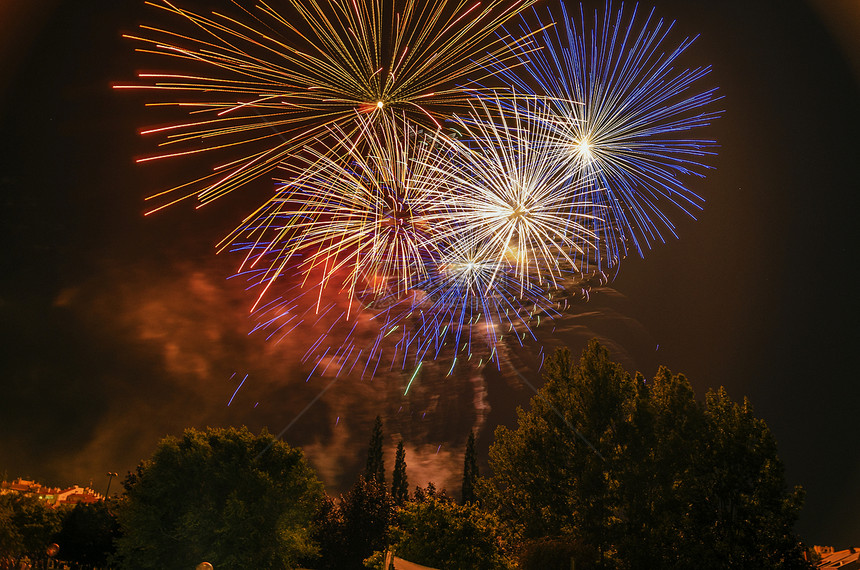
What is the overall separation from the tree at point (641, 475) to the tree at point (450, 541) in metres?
6.26

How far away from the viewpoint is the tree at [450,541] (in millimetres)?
24281

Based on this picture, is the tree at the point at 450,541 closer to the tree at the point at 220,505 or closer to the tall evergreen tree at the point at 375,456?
the tree at the point at 220,505

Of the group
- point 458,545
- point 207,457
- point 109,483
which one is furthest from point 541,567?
point 109,483

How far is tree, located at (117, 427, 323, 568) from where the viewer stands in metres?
33.2

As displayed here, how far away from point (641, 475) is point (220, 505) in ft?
82.6

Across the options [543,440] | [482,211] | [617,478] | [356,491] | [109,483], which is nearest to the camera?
[482,211]

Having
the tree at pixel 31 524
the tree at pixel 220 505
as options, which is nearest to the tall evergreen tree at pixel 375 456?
the tree at pixel 31 524

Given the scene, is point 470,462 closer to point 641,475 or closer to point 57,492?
point 641,475

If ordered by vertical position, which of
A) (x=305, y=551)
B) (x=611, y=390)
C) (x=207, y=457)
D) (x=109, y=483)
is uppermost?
(x=109, y=483)

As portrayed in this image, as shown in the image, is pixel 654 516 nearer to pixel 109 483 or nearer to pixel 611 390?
pixel 611 390

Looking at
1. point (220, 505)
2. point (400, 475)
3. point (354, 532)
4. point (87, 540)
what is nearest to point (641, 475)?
point (354, 532)

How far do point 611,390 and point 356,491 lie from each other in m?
25.3

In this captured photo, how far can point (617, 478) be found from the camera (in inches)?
1252

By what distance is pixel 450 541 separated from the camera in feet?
80.5
